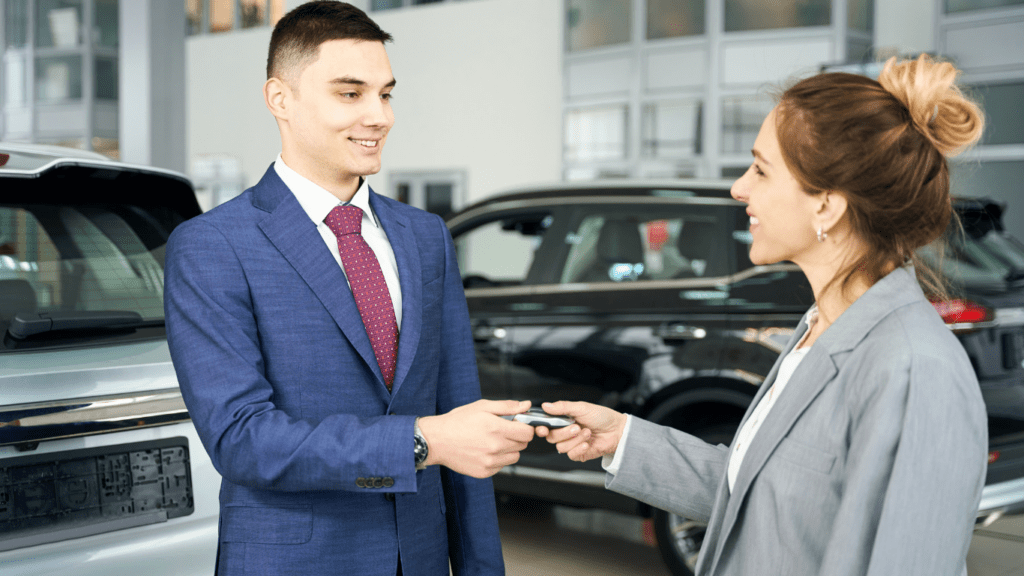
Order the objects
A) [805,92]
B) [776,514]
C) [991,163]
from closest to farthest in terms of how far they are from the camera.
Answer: [776,514] → [805,92] → [991,163]

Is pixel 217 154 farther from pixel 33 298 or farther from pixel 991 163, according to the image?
pixel 33 298

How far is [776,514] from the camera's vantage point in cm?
141

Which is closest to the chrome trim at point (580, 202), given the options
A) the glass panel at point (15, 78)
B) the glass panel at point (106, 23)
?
the glass panel at point (106, 23)

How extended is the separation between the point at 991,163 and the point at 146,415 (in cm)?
1153

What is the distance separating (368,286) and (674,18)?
12162 millimetres

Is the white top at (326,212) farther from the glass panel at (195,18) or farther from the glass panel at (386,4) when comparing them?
the glass panel at (195,18)

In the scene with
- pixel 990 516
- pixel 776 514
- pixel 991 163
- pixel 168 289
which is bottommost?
pixel 990 516

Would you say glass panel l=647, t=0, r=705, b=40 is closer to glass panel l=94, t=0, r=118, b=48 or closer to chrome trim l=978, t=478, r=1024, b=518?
chrome trim l=978, t=478, r=1024, b=518

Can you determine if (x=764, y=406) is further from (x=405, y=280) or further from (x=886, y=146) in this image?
(x=405, y=280)

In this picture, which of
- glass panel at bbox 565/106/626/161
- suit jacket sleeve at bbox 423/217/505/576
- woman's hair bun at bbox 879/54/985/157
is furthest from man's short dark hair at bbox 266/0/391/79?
glass panel at bbox 565/106/626/161

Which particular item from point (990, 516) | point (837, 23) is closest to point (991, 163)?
point (837, 23)

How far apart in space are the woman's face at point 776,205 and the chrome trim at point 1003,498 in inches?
104

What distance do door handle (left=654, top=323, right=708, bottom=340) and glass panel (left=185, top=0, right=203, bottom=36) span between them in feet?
56.2

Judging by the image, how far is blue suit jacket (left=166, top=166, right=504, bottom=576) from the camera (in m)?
1.47
